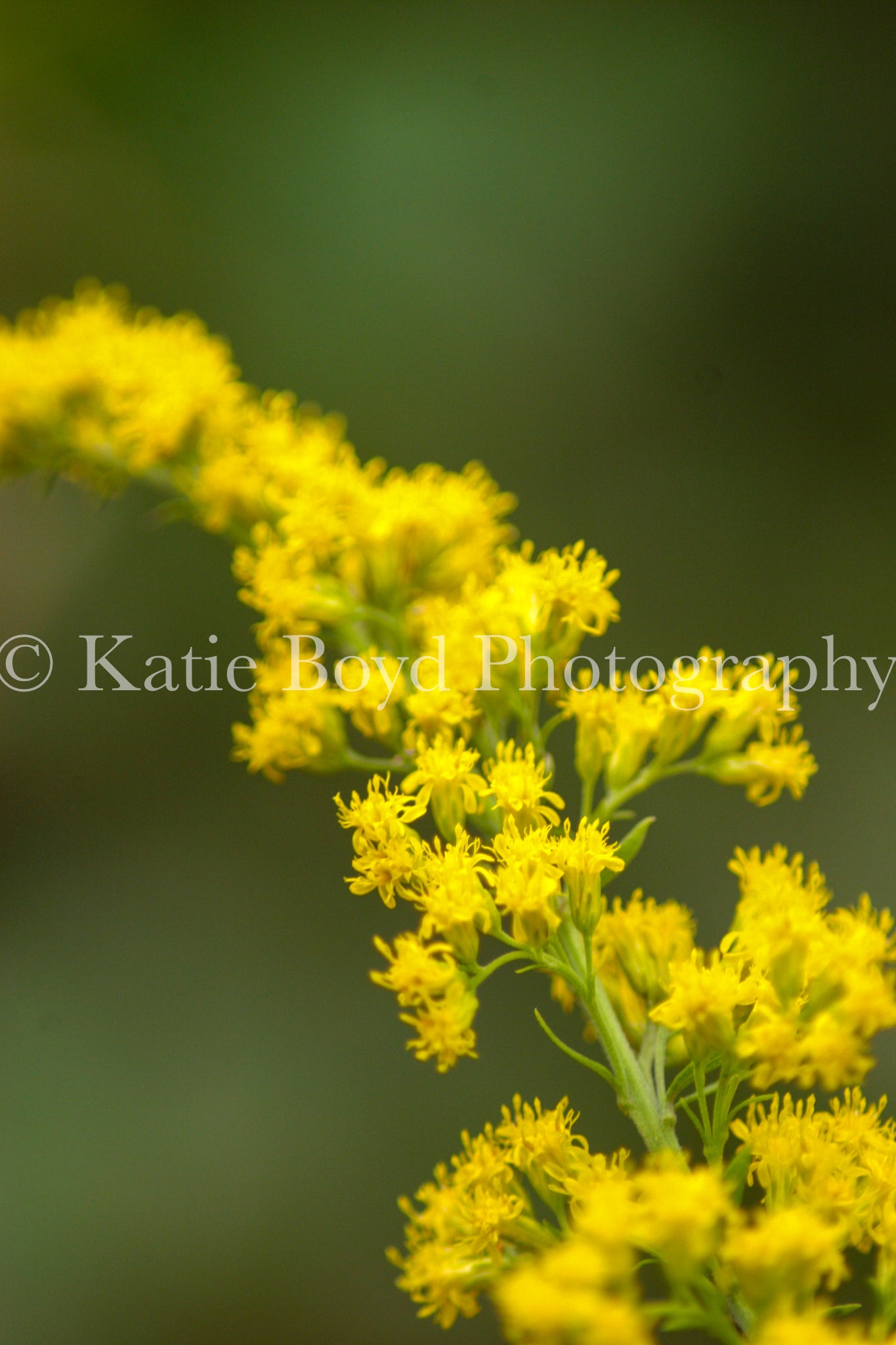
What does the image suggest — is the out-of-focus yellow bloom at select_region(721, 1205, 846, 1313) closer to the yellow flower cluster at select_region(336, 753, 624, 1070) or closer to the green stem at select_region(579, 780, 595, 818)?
the yellow flower cluster at select_region(336, 753, 624, 1070)

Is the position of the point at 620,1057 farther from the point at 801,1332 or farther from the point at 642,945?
the point at 801,1332

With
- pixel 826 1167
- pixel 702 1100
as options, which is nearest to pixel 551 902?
pixel 702 1100

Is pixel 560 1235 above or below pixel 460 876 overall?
below

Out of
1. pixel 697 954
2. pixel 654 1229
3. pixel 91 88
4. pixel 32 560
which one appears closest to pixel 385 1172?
pixel 697 954

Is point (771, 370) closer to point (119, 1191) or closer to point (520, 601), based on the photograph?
point (520, 601)

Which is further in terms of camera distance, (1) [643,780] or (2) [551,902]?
(1) [643,780]

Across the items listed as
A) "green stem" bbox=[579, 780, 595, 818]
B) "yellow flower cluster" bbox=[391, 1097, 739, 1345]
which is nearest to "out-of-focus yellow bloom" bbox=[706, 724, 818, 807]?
"green stem" bbox=[579, 780, 595, 818]

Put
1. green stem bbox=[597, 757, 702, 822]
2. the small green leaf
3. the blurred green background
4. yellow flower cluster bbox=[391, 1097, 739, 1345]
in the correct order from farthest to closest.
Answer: the blurred green background → green stem bbox=[597, 757, 702, 822] → the small green leaf → yellow flower cluster bbox=[391, 1097, 739, 1345]
